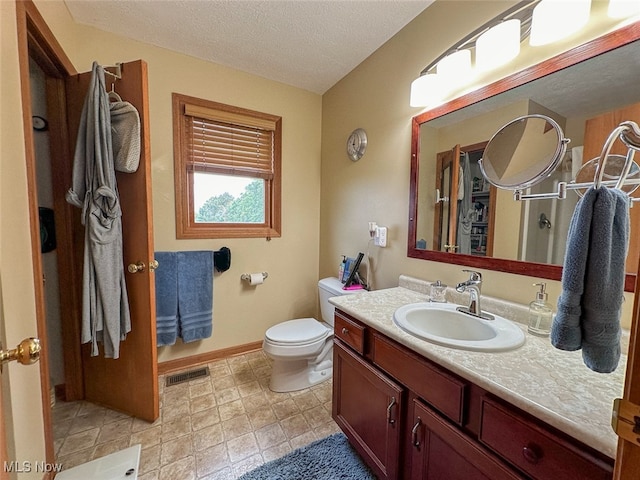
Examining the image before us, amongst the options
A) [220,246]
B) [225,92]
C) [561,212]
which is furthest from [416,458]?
[225,92]

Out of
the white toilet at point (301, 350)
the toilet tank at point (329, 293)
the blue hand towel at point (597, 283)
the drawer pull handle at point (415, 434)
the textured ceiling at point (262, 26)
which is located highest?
the textured ceiling at point (262, 26)

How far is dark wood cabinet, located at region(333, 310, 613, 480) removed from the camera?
599 millimetres

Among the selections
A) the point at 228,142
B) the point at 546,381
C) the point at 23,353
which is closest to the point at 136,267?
the point at 23,353

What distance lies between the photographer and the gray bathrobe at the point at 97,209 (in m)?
1.34

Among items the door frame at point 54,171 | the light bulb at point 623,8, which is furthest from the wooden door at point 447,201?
the door frame at point 54,171

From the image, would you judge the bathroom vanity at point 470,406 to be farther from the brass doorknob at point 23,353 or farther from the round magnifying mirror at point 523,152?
the brass doorknob at point 23,353

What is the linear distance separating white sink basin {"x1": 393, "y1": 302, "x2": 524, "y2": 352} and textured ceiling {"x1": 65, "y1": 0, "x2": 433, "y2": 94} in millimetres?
1628

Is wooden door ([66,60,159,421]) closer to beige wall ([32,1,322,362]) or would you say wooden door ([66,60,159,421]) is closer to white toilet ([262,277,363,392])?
beige wall ([32,1,322,362])

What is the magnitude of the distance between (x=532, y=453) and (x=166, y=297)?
6.81 ft

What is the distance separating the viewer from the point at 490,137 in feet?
3.99

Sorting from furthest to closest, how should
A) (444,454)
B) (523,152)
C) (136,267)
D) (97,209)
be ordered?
(136,267) → (97,209) → (523,152) → (444,454)

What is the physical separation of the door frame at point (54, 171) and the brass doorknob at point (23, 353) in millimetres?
704

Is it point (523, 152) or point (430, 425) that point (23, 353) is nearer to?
point (430, 425)

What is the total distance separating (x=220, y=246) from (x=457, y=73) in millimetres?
1933
